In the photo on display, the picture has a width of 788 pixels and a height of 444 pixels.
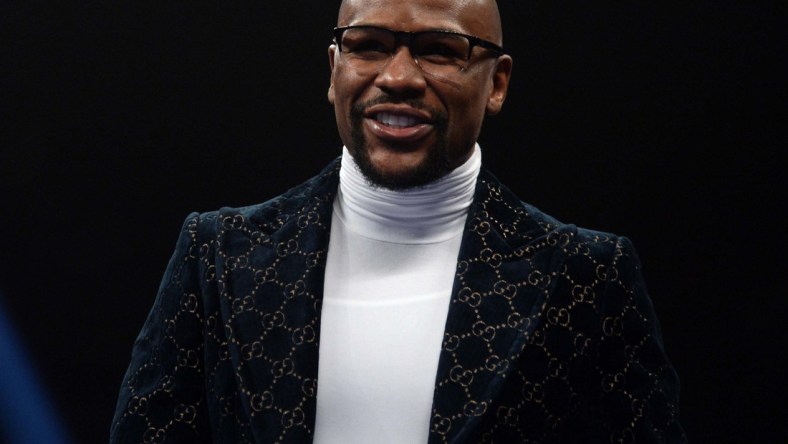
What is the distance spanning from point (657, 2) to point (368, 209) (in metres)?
0.92

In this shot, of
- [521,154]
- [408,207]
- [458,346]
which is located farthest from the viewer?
[521,154]

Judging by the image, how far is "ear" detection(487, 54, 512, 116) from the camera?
1600 mm

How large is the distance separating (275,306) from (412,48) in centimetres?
40

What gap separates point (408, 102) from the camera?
1.46m

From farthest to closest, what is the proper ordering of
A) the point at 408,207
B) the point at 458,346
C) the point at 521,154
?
the point at 521,154 < the point at 408,207 < the point at 458,346

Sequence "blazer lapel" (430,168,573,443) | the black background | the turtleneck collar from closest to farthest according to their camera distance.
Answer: "blazer lapel" (430,168,573,443) → the turtleneck collar → the black background

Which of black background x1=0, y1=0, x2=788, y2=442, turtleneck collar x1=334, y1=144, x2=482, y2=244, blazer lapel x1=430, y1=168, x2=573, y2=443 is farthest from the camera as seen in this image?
black background x1=0, y1=0, x2=788, y2=442

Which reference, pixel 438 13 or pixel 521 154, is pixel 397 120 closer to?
pixel 438 13

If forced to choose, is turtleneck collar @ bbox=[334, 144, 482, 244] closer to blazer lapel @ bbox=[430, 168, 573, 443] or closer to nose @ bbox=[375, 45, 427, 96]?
blazer lapel @ bbox=[430, 168, 573, 443]

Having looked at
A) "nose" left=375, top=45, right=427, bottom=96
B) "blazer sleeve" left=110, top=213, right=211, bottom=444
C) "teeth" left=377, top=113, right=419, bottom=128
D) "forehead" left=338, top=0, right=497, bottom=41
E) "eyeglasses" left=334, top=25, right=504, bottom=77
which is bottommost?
"blazer sleeve" left=110, top=213, right=211, bottom=444

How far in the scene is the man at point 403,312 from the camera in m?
1.43

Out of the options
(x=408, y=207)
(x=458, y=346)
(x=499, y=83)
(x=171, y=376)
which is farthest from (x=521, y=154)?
(x=171, y=376)

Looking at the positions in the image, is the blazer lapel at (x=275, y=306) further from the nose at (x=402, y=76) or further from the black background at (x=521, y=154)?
the black background at (x=521, y=154)

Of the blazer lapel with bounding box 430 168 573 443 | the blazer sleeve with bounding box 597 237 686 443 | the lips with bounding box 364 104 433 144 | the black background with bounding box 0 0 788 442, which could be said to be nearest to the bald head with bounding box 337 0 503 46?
the lips with bounding box 364 104 433 144
